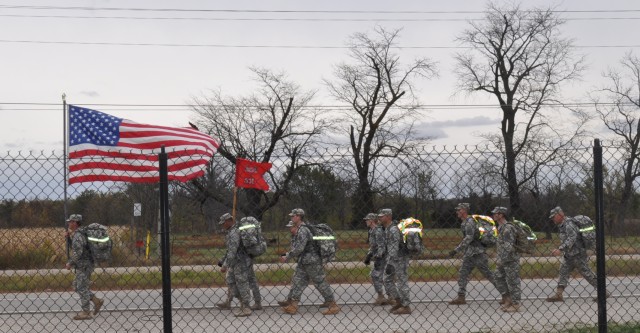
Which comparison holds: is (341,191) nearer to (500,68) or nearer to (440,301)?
(440,301)

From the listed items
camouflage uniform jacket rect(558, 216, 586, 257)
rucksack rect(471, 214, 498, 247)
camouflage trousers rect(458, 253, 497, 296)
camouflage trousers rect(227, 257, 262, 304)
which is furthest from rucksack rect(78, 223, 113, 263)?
camouflage uniform jacket rect(558, 216, 586, 257)

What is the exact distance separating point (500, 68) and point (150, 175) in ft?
104

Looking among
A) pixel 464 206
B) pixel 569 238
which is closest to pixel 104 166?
pixel 464 206

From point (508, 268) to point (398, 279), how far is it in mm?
1687

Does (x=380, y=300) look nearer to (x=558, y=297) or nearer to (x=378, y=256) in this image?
(x=378, y=256)

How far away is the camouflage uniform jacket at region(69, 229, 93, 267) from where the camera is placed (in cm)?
1224

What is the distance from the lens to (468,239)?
1274 cm

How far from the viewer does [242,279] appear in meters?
12.7

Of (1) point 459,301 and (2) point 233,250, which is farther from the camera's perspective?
(1) point 459,301

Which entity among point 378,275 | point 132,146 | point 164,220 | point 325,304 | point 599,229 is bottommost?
point 325,304

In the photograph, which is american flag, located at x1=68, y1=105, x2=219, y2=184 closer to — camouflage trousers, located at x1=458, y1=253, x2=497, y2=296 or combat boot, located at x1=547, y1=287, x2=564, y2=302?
camouflage trousers, located at x1=458, y1=253, x2=497, y2=296

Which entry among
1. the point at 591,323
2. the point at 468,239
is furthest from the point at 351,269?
the point at 591,323

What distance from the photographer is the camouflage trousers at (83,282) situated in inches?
490

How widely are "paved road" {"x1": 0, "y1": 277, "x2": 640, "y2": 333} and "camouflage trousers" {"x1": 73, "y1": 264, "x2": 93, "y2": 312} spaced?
12.6 inches
